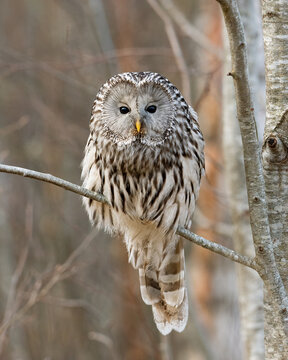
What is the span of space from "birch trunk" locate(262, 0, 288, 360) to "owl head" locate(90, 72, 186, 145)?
42.3 inches

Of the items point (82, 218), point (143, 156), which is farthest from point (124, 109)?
point (82, 218)

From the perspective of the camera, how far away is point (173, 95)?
412cm

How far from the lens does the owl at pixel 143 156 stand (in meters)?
3.97

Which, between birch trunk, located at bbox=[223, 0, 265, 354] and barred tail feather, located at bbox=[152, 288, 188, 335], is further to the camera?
barred tail feather, located at bbox=[152, 288, 188, 335]

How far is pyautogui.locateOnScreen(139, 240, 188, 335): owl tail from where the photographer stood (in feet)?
15.1

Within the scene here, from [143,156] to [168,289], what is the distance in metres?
1.16

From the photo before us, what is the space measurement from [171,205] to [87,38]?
684 centimetres

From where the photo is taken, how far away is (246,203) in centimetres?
443

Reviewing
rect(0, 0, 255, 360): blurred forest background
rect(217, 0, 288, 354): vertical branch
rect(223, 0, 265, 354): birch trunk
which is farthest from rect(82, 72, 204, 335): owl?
rect(0, 0, 255, 360): blurred forest background

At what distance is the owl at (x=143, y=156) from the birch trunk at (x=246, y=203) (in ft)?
1.12

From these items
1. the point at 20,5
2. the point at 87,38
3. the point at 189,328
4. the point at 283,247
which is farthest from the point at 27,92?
the point at 283,247

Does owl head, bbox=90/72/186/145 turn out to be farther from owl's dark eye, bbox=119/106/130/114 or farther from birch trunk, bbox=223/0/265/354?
birch trunk, bbox=223/0/265/354

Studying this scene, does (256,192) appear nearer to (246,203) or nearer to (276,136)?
(276,136)

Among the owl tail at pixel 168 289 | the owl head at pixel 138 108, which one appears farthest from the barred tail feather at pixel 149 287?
the owl head at pixel 138 108
